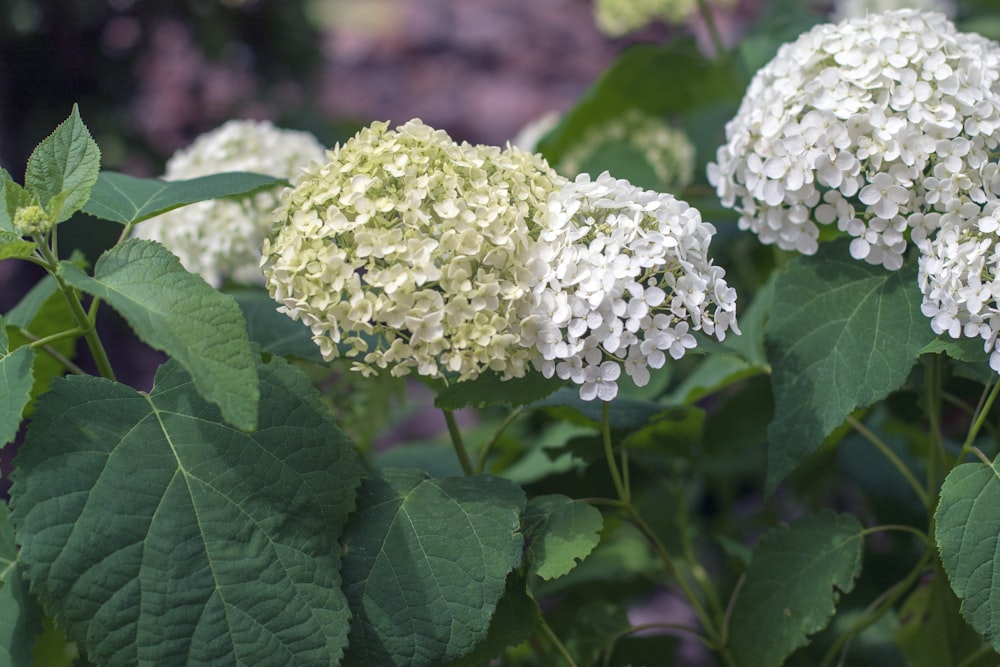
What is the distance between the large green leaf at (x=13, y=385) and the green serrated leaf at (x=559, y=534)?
0.50 m

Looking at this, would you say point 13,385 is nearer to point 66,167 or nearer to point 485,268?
point 66,167

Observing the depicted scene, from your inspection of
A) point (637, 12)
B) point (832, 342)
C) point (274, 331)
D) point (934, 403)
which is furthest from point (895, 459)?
point (637, 12)

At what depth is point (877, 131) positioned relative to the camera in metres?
1.07

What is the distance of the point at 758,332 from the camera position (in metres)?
Answer: 1.47

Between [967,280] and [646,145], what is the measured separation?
1.30 m

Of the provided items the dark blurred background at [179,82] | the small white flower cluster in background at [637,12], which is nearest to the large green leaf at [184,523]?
the small white flower cluster in background at [637,12]

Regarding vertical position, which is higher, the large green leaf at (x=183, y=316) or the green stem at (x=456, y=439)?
the large green leaf at (x=183, y=316)

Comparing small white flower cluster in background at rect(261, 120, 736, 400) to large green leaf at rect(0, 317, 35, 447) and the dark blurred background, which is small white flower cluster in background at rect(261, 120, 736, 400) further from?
the dark blurred background

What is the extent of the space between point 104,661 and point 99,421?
0.23m

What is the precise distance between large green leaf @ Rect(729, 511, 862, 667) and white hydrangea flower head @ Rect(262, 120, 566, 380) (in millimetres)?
467

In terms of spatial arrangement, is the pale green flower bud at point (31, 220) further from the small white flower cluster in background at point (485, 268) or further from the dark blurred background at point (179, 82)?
the dark blurred background at point (179, 82)

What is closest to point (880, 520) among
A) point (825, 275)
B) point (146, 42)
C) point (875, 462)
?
point (875, 462)

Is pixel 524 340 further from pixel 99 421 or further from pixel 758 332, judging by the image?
pixel 758 332

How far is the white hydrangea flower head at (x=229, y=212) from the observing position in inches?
60.8
